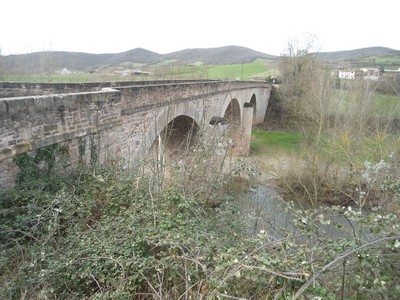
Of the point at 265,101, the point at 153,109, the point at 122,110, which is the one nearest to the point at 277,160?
the point at 153,109

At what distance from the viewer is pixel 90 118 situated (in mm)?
5004

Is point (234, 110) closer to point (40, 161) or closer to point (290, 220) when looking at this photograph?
point (290, 220)

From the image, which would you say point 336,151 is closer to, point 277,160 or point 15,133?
point 277,160

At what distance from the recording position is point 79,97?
466 centimetres

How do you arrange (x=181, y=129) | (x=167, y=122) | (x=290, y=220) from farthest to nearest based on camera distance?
1. (x=181, y=129)
2. (x=290, y=220)
3. (x=167, y=122)

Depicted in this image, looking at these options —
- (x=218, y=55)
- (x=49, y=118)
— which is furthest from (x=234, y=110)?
(x=218, y=55)

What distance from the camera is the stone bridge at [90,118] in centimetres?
368

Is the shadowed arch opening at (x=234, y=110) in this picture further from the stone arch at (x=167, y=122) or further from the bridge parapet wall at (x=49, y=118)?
the bridge parapet wall at (x=49, y=118)

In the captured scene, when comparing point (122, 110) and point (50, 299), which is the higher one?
point (122, 110)

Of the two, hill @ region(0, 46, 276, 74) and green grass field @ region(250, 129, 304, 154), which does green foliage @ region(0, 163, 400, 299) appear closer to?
hill @ region(0, 46, 276, 74)

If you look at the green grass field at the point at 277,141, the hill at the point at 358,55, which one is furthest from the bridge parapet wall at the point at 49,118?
the hill at the point at 358,55

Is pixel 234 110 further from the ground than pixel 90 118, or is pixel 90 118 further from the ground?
pixel 90 118

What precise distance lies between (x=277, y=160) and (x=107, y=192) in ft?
29.6

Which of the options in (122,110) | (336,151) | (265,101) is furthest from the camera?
(265,101)
